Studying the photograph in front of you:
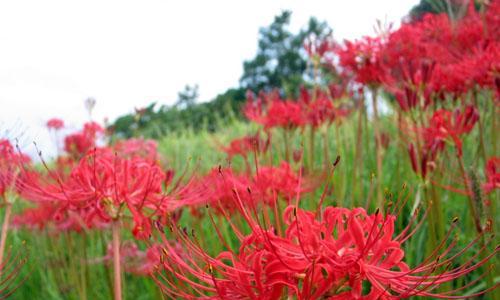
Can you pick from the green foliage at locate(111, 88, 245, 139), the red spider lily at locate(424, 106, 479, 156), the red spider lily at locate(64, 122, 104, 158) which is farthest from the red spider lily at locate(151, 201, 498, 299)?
the green foliage at locate(111, 88, 245, 139)

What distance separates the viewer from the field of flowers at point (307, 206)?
1173 mm

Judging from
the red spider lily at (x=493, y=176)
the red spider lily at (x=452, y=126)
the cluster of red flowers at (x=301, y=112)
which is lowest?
the red spider lily at (x=493, y=176)

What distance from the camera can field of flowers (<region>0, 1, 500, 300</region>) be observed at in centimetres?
117

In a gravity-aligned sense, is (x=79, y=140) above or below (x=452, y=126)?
above

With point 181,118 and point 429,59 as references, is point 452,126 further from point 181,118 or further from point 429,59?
point 181,118

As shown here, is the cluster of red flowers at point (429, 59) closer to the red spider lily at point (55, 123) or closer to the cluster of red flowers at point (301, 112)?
the cluster of red flowers at point (301, 112)

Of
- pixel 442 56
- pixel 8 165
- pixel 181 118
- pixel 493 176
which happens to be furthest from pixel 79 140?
pixel 181 118

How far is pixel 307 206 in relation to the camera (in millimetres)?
3555

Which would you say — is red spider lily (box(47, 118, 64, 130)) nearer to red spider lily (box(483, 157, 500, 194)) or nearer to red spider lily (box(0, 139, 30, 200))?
red spider lily (box(0, 139, 30, 200))

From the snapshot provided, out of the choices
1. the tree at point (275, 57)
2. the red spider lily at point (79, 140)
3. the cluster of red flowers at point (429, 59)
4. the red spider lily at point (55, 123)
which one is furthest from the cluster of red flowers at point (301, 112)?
the tree at point (275, 57)

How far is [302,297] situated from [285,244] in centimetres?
12

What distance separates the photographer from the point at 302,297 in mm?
1112

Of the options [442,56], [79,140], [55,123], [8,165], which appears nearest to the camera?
[8,165]

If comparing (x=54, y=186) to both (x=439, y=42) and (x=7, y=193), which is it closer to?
(x=7, y=193)
